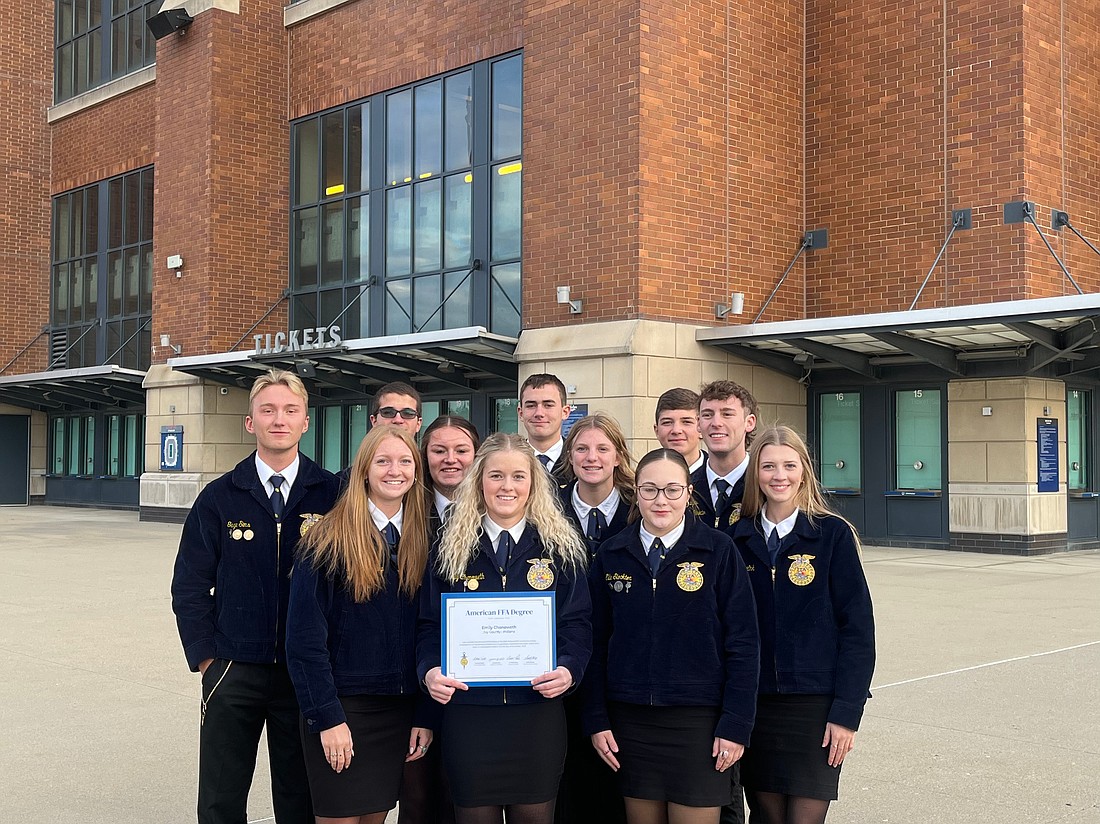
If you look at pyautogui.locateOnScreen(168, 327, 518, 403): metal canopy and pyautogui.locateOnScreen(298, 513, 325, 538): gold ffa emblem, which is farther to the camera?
pyautogui.locateOnScreen(168, 327, 518, 403): metal canopy

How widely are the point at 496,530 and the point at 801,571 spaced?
1050 mm

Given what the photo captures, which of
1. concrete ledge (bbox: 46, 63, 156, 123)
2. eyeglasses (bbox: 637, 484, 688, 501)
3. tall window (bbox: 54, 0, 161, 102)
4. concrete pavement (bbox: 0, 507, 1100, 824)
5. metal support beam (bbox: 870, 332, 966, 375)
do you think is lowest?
concrete pavement (bbox: 0, 507, 1100, 824)

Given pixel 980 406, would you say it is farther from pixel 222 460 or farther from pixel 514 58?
pixel 222 460

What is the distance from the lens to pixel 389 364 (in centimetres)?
2273

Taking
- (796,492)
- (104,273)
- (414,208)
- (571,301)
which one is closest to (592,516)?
(796,492)

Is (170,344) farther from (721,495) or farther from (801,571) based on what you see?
(801,571)

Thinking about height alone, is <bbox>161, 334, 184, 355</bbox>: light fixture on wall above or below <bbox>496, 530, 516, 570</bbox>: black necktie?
above

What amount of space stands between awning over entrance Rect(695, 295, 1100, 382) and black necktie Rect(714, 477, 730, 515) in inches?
442

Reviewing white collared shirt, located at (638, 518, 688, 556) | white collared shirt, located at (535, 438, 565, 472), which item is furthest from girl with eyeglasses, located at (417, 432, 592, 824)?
white collared shirt, located at (535, 438, 565, 472)

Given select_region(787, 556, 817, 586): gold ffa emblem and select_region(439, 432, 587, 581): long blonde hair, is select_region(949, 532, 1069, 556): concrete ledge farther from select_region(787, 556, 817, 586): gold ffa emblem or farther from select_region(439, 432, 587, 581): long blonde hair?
select_region(439, 432, 587, 581): long blonde hair

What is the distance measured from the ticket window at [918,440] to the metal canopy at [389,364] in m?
6.31

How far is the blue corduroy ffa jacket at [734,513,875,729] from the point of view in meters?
4.11

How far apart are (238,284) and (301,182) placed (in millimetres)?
2581

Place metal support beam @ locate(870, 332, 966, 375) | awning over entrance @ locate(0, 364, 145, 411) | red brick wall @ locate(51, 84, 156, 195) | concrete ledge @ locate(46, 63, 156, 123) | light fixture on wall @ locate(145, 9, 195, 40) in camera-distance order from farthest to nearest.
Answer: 1. red brick wall @ locate(51, 84, 156, 195)
2. concrete ledge @ locate(46, 63, 156, 123)
3. awning over entrance @ locate(0, 364, 145, 411)
4. light fixture on wall @ locate(145, 9, 195, 40)
5. metal support beam @ locate(870, 332, 966, 375)
